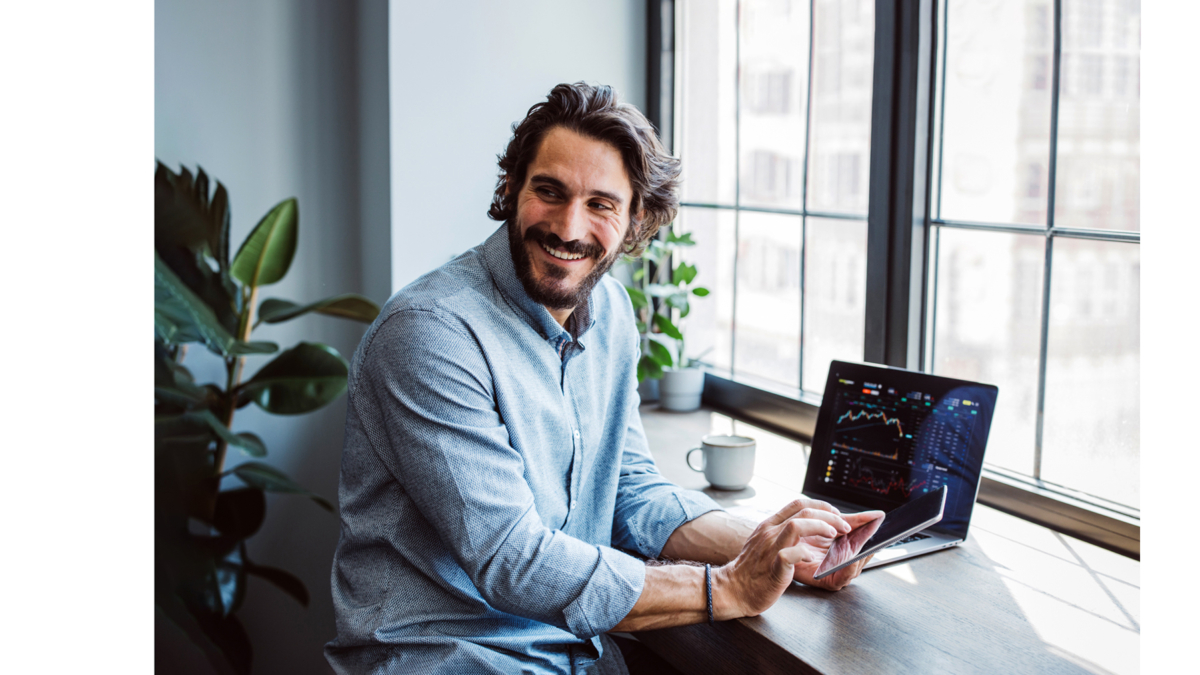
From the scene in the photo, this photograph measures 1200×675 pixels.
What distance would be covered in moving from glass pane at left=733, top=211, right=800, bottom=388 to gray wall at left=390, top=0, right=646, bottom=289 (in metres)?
0.74

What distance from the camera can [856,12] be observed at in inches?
78.9

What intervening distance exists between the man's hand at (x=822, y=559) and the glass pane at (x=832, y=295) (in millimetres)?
843

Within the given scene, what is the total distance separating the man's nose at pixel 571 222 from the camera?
4.51 ft

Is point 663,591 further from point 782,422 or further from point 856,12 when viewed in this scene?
point 856,12

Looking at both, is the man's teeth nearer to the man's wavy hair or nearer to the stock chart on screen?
the man's wavy hair

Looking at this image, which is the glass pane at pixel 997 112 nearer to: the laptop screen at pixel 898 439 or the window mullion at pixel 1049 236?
the window mullion at pixel 1049 236

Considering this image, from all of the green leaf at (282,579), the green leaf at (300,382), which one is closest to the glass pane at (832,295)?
the green leaf at (300,382)

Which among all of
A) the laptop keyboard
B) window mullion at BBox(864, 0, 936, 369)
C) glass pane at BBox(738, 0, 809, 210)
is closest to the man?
the laptop keyboard

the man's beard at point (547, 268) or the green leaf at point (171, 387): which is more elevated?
the man's beard at point (547, 268)

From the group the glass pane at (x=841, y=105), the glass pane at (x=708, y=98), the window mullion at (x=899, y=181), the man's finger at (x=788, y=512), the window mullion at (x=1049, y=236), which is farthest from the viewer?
the glass pane at (x=708, y=98)
